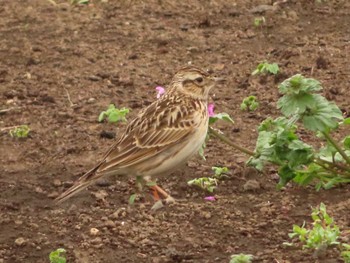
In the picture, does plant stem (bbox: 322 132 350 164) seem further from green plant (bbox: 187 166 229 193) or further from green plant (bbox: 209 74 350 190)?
green plant (bbox: 187 166 229 193)

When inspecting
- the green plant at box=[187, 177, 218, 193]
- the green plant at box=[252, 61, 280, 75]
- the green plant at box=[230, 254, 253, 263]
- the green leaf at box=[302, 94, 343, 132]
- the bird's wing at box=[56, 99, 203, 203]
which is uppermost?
the green leaf at box=[302, 94, 343, 132]

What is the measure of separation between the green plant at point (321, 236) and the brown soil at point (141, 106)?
0.09 meters

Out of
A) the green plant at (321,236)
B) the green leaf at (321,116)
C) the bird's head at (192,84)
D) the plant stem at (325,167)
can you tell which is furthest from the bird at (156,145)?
the green plant at (321,236)

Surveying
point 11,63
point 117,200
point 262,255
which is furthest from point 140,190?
point 11,63

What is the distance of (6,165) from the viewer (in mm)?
10141

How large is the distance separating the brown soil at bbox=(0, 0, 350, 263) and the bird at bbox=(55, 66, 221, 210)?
1.10 ft

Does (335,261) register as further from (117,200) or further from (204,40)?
(204,40)

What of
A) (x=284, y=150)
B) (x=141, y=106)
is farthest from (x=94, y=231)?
(x=141, y=106)

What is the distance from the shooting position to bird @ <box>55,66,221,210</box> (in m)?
8.73

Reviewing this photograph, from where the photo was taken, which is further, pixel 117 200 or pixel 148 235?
pixel 117 200

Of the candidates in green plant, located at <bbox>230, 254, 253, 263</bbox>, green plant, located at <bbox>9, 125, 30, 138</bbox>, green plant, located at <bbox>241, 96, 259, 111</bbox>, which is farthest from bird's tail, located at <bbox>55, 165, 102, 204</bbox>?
green plant, located at <bbox>241, 96, 259, 111</bbox>

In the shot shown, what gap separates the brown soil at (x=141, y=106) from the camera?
8.40m

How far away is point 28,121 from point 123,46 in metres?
2.25

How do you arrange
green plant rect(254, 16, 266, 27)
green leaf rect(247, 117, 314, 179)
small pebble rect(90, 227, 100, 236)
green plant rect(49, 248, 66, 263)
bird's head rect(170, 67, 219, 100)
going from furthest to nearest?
1. green plant rect(254, 16, 266, 27)
2. bird's head rect(170, 67, 219, 100)
3. small pebble rect(90, 227, 100, 236)
4. green leaf rect(247, 117, 314, 179)
5. green plant rect(49, 248, 66, 263)
